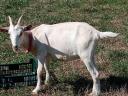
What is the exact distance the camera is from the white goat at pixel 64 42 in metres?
10.3

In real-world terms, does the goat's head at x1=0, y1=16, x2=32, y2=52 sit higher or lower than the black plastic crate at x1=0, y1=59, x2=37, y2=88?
higher

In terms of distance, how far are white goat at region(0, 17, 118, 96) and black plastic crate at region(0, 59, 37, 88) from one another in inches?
13.7

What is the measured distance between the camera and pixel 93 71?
416 inches

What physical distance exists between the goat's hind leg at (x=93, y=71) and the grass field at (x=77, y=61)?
0.68ft

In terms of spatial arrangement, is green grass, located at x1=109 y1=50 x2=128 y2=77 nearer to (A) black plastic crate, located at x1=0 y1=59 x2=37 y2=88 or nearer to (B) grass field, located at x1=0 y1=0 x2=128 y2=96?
(B) grass field, located at x1=0 y1=0 x2=128 y2=96

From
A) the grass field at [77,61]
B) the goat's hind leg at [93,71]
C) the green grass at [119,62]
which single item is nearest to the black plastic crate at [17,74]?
the grass field at [77,61]

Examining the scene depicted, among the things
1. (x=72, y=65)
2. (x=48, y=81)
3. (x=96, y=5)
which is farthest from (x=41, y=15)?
(x=48, y=81)

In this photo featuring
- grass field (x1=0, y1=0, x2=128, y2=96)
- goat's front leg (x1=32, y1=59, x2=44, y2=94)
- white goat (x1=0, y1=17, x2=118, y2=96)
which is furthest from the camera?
grass field (x1=0, y1=0, x2=128, y2=96)

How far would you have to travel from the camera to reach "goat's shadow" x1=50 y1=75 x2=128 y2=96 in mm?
11136

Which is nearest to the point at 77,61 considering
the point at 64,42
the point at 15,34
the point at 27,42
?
the point at 64,42

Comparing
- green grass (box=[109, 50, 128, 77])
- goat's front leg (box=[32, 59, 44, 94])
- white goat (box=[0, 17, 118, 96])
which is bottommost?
green grass (box=[109, 50, 128, 77])

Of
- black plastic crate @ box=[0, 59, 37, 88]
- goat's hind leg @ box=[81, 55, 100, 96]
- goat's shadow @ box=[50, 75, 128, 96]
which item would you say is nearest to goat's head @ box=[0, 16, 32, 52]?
black plastic crate @ box=[0, 59, 37, 88]

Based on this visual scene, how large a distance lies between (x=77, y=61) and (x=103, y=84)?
1602 mm

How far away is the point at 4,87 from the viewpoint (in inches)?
438
